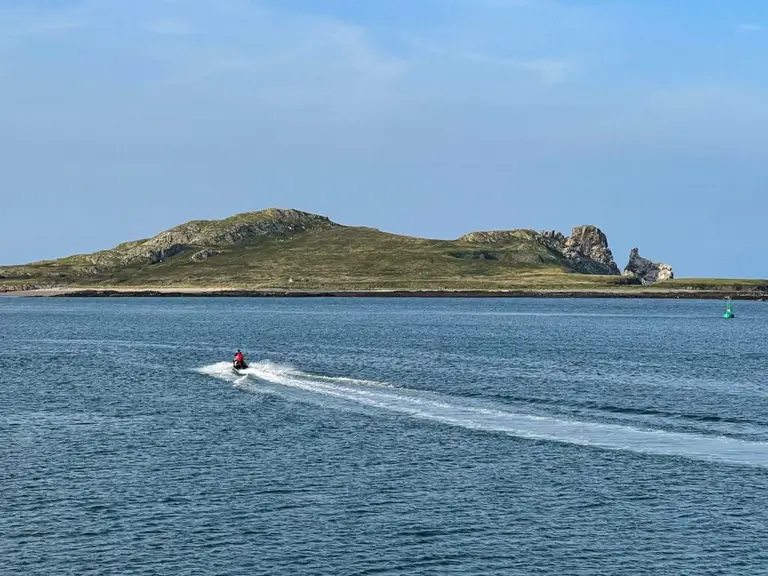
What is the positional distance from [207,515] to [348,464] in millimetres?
12753

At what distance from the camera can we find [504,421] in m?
75.1

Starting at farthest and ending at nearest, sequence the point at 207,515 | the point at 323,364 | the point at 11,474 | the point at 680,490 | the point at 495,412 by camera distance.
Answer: the point at 323,364 → the point at 495,412 → the point at 11,474 → the point at 680,490 → the point at 207,515

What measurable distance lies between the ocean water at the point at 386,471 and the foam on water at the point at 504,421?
285 mm

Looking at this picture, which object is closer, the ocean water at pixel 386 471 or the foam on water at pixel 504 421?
the ocean water at pixel 386 471

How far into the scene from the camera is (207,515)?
49.9 metres

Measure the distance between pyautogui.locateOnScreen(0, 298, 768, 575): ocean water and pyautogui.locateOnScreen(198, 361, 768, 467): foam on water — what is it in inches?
11.2

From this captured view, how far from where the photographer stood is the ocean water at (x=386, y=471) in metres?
44.1

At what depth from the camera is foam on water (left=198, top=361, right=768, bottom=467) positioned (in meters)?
63.8

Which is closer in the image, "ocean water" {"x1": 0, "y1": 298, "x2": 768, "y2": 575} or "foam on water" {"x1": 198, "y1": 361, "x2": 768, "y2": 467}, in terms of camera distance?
"ocean water" {"x1": 0, "y1": 298, "x2": 768, "y2": 575}

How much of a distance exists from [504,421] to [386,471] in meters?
18.1

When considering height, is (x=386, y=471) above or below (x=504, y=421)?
below

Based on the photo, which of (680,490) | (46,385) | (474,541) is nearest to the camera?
(474,541)

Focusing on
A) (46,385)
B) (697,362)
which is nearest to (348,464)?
(46,385)

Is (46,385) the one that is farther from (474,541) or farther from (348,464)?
(474,541)
